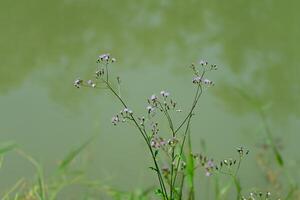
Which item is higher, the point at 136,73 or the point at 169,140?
the point at 136,73

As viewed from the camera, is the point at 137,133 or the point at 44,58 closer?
the point at 137,133

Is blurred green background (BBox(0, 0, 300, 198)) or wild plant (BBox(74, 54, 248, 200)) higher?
blurred green background (BBox(0, 0, 300, 198))

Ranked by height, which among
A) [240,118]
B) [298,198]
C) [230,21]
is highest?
[230,21]

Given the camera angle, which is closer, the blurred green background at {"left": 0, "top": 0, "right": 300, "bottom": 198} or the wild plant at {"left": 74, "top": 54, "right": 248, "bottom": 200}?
the wild plant at {"left": 74, "top": 54, "right": 248, "bottom": 200}

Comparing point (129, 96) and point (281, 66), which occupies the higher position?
point (281, 66)

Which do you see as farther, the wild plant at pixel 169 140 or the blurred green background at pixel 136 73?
the blurred green background at pixel 136 73

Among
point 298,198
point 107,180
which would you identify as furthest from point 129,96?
point 298,198

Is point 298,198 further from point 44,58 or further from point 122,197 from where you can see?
point 44,58

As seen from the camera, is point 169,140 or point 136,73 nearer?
point 169,140
